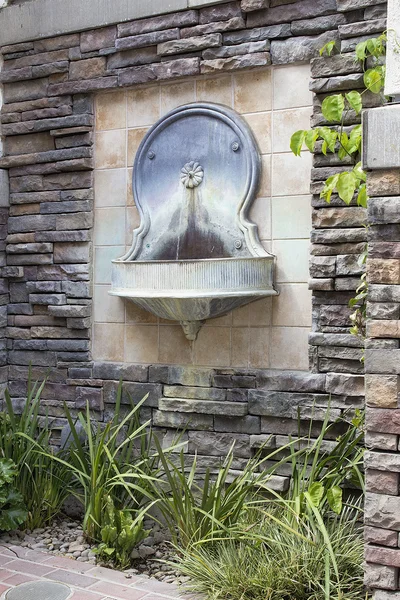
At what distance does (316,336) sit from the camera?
157 inches

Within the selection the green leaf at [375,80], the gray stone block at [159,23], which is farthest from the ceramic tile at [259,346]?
the gray stone block at [159,23]

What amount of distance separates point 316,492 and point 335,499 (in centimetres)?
9

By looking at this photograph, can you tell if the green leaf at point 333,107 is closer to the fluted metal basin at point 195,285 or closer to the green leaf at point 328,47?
the green leaf at point 328,47

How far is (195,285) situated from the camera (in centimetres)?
396

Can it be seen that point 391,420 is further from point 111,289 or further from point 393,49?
point 111,289

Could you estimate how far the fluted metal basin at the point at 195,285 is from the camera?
12.9 ft

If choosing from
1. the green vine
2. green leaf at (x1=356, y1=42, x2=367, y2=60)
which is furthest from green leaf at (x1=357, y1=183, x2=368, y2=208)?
green leaf at (x1=356, y1=42, x2=367, y2=60)

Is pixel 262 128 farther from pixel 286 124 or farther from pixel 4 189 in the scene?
pixel 4 189

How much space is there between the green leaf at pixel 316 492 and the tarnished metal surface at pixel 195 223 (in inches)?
40.4

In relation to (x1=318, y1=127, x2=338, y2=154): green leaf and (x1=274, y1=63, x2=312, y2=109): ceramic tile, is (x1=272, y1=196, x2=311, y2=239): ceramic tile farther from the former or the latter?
(x1=274, y1=63, x2=312, y2=109): ceramic tile

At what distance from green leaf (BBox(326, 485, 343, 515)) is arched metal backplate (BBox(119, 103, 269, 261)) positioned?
4.28ft

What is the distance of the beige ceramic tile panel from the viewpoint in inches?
162

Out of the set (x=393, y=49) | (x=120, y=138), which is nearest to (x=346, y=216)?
A: (x=393, y=49)

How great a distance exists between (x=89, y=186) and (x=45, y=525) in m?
2.00
